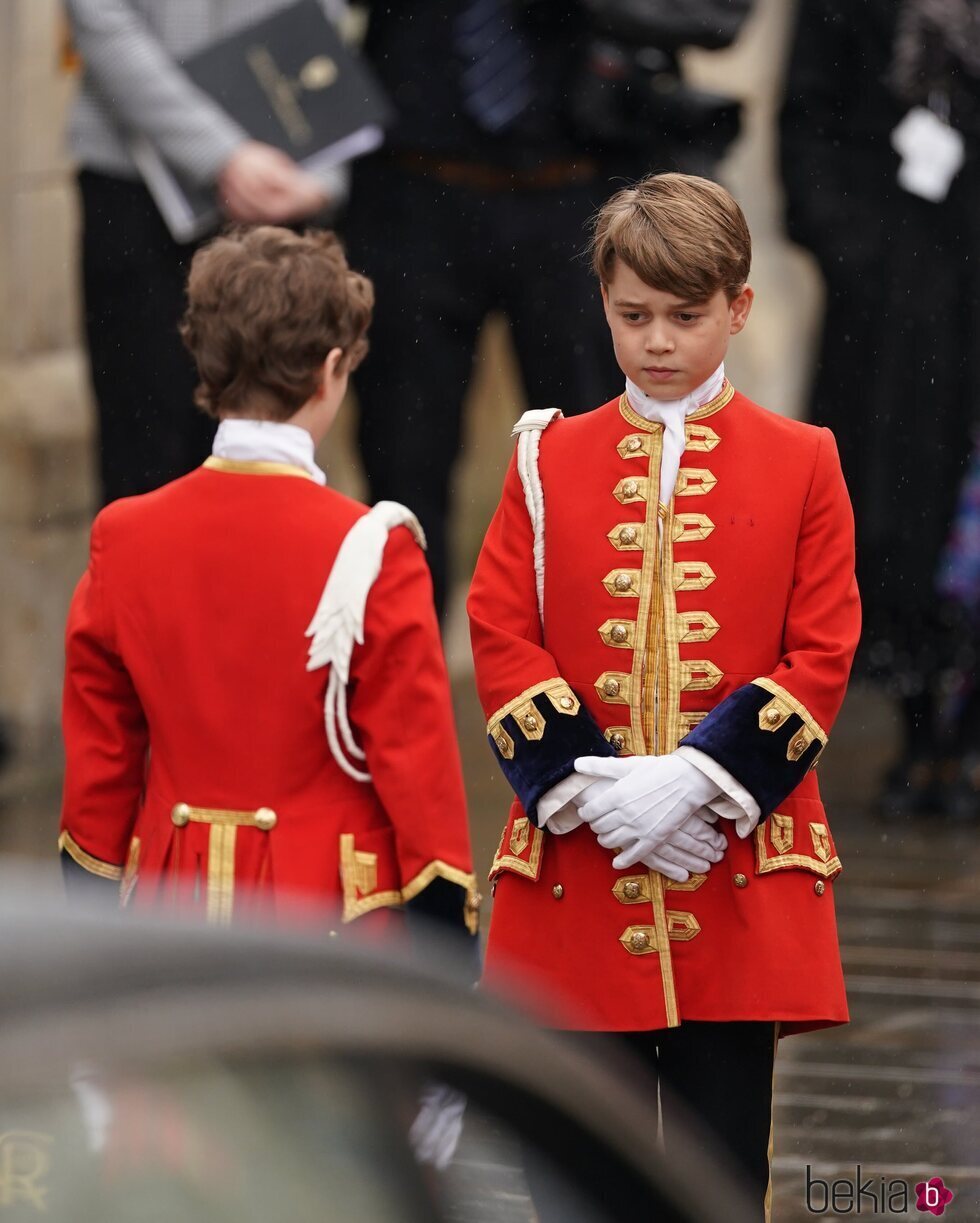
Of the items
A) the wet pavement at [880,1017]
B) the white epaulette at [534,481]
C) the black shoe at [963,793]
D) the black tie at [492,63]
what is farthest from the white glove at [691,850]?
the black shoe at [963,793]

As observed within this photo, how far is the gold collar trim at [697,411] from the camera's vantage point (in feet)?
8.86

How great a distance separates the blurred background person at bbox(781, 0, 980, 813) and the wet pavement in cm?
31

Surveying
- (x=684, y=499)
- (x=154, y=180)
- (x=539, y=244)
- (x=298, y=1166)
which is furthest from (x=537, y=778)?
(x=154, y=180)

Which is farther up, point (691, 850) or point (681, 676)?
point (681, 676)

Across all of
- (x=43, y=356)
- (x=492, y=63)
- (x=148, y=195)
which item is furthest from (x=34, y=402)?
(x=492, y=63)

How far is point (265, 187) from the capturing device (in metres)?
4.54

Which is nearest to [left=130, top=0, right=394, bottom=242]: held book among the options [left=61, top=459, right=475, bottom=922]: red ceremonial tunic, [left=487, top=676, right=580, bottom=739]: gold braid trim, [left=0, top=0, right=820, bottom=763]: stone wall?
[left=61, top=459, right=475, bottom=922]: red ceremonial tunic

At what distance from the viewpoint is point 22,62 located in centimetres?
656

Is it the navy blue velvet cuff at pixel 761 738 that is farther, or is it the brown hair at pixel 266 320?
the brown hair at pixel 266 320

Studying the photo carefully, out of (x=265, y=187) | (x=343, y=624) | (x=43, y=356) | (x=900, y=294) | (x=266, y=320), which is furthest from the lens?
(x=43, y=356)

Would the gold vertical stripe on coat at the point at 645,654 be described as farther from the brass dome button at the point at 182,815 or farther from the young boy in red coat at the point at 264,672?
the brass dome button at the point at 182,815

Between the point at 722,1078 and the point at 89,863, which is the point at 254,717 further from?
the point at 722,1078

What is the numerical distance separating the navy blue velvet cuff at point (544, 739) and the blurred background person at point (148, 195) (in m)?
2.10

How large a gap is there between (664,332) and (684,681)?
0.38 metres
